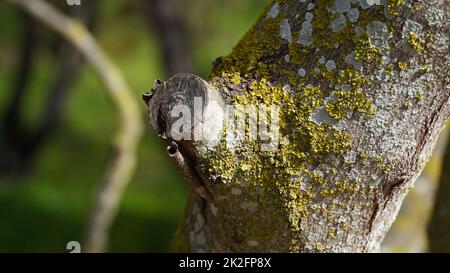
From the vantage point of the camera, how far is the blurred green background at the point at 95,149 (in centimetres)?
586

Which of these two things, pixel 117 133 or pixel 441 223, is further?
pixel 117 133

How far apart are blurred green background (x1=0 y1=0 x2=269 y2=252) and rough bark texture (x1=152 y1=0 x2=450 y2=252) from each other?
9.85 feet

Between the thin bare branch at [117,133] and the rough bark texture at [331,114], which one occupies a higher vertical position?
the thin bare branch at [117,133]

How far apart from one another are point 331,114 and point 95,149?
6.84m

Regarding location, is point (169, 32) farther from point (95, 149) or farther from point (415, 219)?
point (95, 149)

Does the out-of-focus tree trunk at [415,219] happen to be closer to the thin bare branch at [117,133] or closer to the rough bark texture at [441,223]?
the rough bark texture at [441,223]

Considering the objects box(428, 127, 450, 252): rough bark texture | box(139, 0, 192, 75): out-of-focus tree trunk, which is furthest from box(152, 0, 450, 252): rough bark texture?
box(139, 0, 192, 75): out-of-focus tree trunk

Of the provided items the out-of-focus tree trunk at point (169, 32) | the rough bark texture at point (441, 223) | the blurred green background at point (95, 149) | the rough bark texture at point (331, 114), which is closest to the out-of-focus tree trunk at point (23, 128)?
the blurred green background at point (95, 149)

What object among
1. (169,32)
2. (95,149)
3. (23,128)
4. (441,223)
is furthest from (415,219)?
(95,149)

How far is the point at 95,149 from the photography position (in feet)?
26.1

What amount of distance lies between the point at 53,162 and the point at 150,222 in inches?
78.2

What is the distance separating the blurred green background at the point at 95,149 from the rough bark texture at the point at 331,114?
3.00 meters
